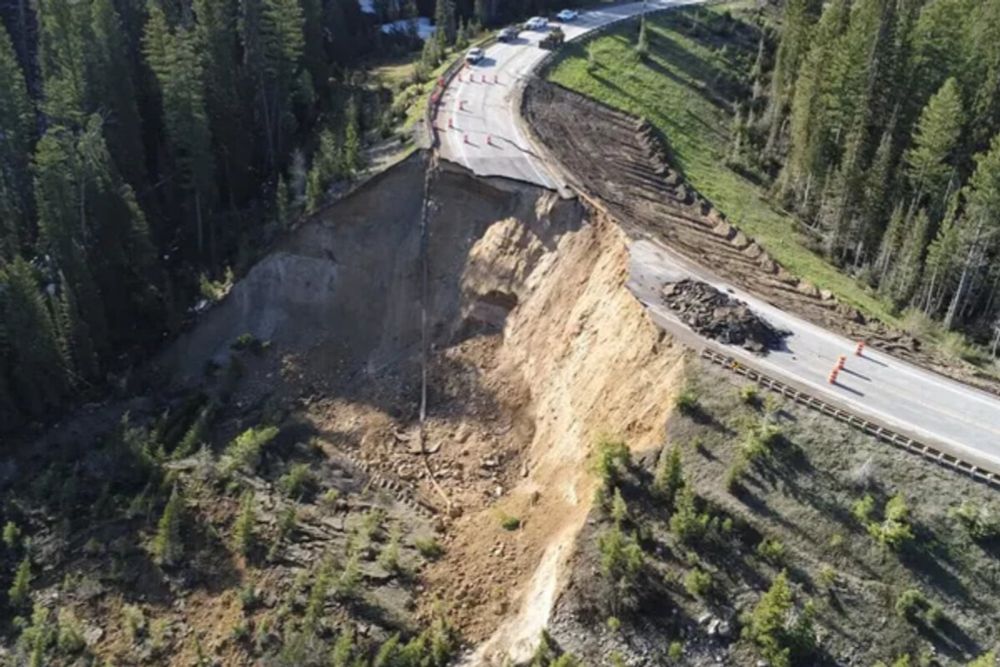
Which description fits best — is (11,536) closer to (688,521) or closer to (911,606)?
(688,521)

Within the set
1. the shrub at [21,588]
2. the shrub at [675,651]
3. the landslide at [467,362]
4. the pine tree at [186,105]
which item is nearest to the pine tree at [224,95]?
the pine tree at [186,105]

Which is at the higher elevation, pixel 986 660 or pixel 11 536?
pixel 986 660

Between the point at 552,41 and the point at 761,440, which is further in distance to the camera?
the point at 552,41

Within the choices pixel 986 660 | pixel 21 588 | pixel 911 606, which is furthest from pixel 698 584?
pixel 21 588

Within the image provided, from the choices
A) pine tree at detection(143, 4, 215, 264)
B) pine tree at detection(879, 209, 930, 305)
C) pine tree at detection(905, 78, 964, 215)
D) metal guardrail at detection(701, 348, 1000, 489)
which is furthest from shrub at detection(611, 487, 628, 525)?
pine tree at detection(143, 4, 215, 264)

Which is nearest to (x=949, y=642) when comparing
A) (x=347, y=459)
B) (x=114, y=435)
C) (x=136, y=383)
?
(x=347, y=459)

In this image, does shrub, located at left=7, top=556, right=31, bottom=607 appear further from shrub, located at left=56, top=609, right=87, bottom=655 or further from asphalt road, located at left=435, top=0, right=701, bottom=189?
asphalt road, located at left=435, top=0, right=701, bottom=189

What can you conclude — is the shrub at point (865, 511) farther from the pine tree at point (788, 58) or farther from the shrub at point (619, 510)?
the pine tree at point (788, 58)
